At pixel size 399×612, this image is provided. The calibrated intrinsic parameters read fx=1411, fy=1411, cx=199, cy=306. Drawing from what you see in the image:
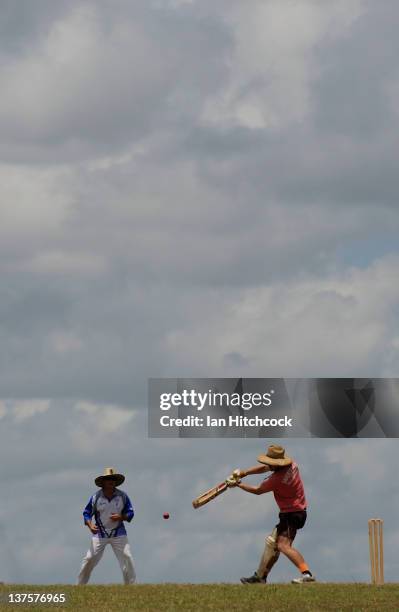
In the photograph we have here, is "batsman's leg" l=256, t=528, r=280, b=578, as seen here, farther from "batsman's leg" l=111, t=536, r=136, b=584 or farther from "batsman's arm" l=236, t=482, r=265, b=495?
"batsman's leg" l=111, t=536, r=136, b=584

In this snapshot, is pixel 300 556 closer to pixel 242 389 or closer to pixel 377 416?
pixel 242 389

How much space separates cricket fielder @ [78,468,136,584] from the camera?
1220 inches

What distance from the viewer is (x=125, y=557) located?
1217 inches

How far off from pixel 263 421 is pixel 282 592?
14746 millimetres

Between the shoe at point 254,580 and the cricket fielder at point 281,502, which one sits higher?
the cricket fielder at point 281,502

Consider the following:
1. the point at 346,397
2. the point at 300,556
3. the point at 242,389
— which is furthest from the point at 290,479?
the point at 346,397

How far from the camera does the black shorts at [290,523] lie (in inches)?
1152

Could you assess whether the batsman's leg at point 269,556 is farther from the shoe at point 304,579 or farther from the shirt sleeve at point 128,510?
the shirt sleeve at point 128,510

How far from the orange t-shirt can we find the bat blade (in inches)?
34.0

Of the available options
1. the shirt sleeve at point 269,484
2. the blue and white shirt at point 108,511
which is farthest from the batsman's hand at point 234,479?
the blue and white shirt at point 108,511

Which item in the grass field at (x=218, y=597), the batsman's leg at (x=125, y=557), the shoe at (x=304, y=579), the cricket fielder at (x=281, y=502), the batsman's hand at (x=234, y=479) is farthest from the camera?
the batsman's leg at (x=125, y=557)

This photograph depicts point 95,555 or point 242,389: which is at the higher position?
point 242,389

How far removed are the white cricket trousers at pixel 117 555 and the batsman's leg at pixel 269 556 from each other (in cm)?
300

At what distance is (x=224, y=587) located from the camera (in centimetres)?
2823
